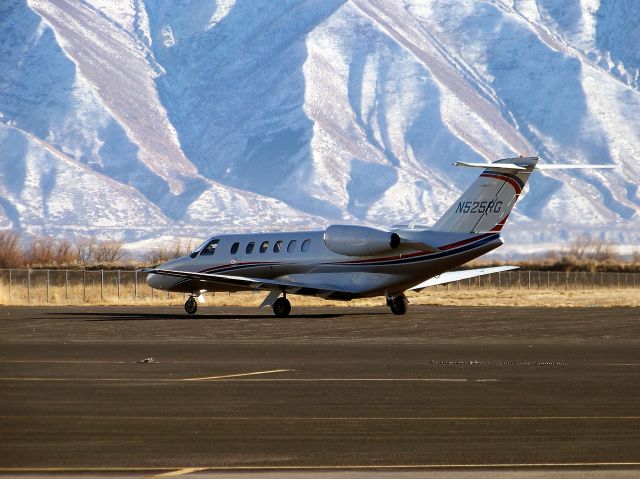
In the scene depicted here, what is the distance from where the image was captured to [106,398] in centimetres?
1900

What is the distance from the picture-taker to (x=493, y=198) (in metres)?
44.5

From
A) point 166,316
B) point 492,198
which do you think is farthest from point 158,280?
point 492,198

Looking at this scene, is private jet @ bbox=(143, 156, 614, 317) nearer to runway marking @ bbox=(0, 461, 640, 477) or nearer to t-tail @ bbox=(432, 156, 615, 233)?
t-tail @ bbox=(432, 156, 615, 233)

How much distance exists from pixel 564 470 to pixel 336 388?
23.4 ft

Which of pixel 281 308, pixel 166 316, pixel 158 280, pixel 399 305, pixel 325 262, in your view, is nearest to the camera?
pixel 281 308

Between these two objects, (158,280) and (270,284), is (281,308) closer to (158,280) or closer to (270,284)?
(270,284)

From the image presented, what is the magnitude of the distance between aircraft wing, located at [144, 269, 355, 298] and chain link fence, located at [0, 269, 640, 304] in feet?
48.0

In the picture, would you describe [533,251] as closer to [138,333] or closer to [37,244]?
[37,244]

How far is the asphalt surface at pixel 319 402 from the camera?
14180 mm

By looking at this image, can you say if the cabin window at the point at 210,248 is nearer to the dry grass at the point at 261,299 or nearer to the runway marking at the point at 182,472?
the dry grass at the point at 261,299

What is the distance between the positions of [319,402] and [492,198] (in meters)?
26.5

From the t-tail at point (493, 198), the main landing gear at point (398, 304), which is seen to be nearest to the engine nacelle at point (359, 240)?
the t-tail at point (493, 198)

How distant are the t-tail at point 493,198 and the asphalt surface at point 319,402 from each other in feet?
32.9

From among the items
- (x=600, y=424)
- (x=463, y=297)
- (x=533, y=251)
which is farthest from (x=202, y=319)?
(x=533, y=251)
